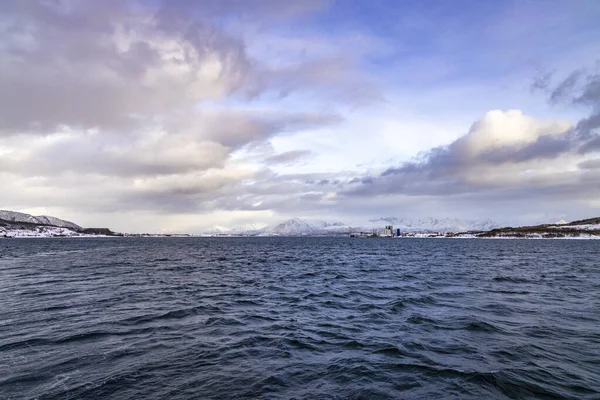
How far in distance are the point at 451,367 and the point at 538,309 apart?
17.6 metres

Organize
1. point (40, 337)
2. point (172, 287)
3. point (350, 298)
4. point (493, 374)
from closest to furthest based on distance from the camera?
point (493, 374) < point (40, 337) < point (350, 298) < point (172, 287)

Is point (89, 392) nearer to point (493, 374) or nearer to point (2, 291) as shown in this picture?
point (493, 374)

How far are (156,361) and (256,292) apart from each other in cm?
2022

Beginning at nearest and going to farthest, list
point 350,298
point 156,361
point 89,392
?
point 89,392
point 156,361
point 350,298

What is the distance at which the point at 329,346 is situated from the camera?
18594 millimetres

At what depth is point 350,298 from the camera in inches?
1297

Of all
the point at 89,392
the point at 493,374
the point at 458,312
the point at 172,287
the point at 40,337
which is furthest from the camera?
the point at 172,287

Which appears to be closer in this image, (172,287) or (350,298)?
(350,298)

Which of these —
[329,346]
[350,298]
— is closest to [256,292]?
[350,298]

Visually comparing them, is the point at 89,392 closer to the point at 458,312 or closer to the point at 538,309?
the point at 458,312

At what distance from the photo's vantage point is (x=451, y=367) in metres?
15.6

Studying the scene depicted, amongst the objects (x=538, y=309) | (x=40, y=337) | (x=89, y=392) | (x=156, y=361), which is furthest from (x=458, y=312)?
(x=40, y=337)

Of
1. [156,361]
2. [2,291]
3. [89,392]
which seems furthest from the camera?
[2,291]

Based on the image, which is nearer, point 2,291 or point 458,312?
point 458,312
